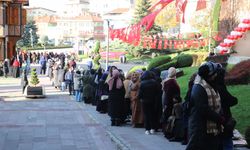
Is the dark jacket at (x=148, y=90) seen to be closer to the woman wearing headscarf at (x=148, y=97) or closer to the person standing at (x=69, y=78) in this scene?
the woman wearing headscarf at (x=148, y=97)

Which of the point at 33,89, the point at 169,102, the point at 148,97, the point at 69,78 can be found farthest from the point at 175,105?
the point at 69,78

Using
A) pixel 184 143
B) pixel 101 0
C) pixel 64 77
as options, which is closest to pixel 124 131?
pixel 184 143

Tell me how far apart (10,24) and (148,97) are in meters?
33.2

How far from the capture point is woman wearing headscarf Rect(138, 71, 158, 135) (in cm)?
1266

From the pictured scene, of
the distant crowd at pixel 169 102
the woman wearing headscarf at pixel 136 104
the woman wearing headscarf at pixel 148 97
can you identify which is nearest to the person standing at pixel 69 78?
the distant crowd at pixel 169 102

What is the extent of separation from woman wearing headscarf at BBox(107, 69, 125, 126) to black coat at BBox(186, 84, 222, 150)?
749 centimetres

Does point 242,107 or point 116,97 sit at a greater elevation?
point 116,97

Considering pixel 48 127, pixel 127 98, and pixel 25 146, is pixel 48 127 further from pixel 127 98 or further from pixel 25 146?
pixel 25 146

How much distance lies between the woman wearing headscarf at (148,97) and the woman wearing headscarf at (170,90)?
2.27 ft

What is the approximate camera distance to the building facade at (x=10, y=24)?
41969mm

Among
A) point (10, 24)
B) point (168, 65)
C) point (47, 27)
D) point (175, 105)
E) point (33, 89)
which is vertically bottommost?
point (33, 89)

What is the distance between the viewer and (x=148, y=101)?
12.7 m

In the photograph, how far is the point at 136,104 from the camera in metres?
13.7

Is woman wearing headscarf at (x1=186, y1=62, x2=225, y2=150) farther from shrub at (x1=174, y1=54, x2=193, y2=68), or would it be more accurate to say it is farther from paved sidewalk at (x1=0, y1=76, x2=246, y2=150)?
shrub at (x1=174, y1=54, x2=193, y2=68)
